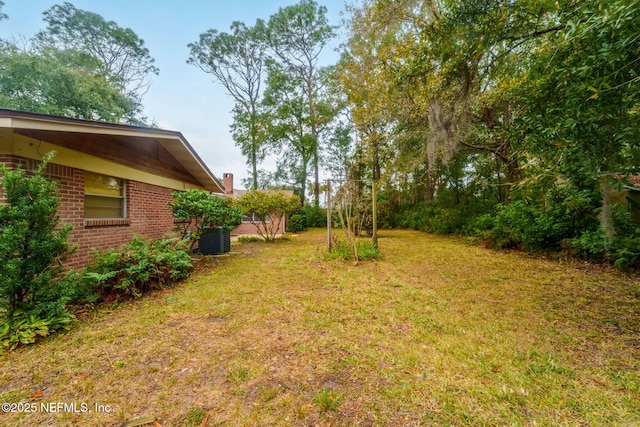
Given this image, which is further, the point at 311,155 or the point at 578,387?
the point at 311,155

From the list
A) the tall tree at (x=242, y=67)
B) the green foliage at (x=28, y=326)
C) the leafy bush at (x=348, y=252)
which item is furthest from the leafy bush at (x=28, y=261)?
the tall tree at (x=242, y=67)

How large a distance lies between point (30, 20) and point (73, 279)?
1847cm

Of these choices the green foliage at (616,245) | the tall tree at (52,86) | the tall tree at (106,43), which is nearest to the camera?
the green foliage at (616,245)

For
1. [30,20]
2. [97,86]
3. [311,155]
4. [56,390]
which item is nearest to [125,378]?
[56,390]

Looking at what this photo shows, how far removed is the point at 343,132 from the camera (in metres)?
20.7

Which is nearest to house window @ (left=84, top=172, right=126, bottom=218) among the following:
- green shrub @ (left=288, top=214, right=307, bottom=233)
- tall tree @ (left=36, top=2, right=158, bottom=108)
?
green shrub @ (left=288, top=214, right=307, bottom=233)

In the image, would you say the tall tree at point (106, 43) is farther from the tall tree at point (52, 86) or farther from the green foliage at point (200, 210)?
the green foliage at point (200, 210)

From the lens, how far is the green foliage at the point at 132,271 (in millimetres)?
3607

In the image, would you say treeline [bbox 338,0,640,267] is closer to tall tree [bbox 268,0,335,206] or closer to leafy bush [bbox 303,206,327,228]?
leafy bush [bbox 303,206,327,228]

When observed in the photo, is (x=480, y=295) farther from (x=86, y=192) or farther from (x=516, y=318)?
(x=86, y=192)

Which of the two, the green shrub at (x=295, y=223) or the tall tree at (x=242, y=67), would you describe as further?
the tall tree at (x=242, y=67)

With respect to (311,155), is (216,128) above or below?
above

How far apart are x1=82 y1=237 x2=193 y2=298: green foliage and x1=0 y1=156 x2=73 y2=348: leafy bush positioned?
2.00ft

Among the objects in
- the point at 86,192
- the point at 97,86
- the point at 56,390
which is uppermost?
the point at 97,86
